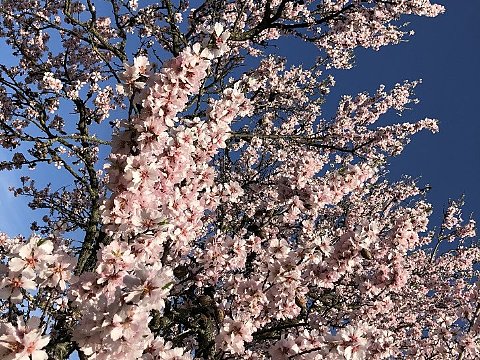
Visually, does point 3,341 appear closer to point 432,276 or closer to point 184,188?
point 184,188

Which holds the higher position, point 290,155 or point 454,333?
point 290,155

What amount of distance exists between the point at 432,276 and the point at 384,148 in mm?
4650

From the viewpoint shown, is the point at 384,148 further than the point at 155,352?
Yes

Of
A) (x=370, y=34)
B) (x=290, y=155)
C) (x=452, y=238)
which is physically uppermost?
(x=370, y=34)

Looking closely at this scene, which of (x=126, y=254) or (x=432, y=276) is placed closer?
(x=126, y=254)

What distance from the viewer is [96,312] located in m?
3.01

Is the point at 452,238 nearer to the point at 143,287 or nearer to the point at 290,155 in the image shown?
the point at 290,155

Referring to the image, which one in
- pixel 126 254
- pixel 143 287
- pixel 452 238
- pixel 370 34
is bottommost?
pixel 143 287

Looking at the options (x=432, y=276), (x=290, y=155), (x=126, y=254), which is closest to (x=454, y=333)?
(x=126, y=254)

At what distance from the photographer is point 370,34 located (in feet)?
33.9

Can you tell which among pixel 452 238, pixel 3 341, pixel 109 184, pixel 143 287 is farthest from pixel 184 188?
pixel 452 238

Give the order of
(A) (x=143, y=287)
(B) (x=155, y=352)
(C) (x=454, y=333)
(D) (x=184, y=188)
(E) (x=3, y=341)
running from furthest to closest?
1. (C) (x=454, y=333)
2. (D) (x=184, y=188)
3. (B) (x=155, y=352)
4. (A) (x=143, y=287)
5. (E) (x=3, y=341)

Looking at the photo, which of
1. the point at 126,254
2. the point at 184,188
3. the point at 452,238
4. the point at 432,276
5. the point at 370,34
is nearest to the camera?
the point at 126,254

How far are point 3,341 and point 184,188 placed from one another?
2.76m
